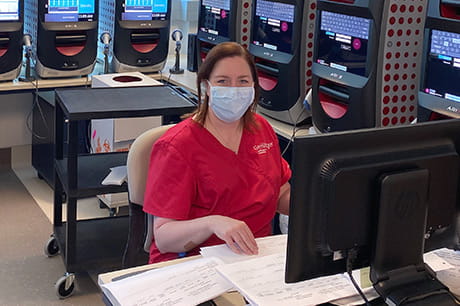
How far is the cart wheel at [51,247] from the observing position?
3291mm

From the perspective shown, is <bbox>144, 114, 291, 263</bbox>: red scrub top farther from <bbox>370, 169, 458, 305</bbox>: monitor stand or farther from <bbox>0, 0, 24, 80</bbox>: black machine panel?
<bbox>0, 0, 24, 80</bbox>: black machine panel

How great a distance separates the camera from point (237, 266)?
1605mm

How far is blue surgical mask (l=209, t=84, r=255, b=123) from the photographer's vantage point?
2006mm

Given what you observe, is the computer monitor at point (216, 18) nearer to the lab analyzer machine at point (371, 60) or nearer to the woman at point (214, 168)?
the lab analyzer machine at point (371, 60)

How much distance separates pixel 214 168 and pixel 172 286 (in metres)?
0.48

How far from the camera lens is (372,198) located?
1.38m

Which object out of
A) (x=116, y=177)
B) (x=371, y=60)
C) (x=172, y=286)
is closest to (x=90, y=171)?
(x=116, y=177)

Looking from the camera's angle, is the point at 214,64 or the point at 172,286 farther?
the point at 214,64

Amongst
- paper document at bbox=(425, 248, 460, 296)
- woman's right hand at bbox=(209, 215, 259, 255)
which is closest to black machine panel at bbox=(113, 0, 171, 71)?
woman's right hand at bbox=(209, 215, 259, 255)

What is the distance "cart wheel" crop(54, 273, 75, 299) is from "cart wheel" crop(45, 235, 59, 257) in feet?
1.15

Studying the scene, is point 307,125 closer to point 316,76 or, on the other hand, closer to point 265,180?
point 316,76

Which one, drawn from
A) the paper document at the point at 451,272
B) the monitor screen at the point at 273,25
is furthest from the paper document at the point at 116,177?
the paper document at the point at 451,272

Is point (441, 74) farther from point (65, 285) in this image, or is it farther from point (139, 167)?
point (65, 285)

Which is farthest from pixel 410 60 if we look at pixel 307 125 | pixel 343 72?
pixel 307 125
